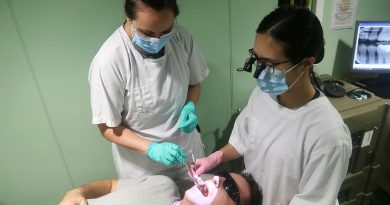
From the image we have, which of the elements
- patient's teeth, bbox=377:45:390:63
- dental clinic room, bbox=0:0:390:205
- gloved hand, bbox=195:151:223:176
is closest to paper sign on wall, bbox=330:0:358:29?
dental clinic room, bbox=0:0:390:205

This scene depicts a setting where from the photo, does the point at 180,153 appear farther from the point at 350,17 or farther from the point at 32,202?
the point at 350,17

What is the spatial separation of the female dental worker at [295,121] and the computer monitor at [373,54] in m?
1.40

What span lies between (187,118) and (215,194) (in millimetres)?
433

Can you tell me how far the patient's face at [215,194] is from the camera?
51.0 inches

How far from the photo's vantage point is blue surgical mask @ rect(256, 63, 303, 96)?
105 cm

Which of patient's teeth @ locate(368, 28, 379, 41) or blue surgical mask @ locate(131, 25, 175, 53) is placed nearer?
blue surgical mask @ locate(131, 25, 175, 53)

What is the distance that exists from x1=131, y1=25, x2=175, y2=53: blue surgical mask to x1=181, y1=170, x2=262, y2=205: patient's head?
26.6 inches

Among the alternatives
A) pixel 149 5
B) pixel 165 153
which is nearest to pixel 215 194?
pixel 165 153

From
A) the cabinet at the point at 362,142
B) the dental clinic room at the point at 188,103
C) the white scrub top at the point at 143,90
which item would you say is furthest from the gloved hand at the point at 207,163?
the cabinet at the point at 362,142

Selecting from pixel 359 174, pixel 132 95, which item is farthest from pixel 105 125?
pixel 359 174

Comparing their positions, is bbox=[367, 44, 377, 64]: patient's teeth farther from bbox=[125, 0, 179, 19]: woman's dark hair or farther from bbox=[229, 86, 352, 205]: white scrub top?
bbox=[125, 0, 179, 19]: woman's dark hair

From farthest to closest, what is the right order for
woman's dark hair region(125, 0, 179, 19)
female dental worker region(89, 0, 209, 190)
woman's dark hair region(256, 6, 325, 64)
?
female dental worker region(89, 0, 209, 190) → woman's dark hair region(125, 0, 179, 19) → woman's dark hair region(256, 6, 325, 64)

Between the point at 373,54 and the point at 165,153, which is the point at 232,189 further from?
the point at 373,54

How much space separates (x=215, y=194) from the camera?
130 cm
